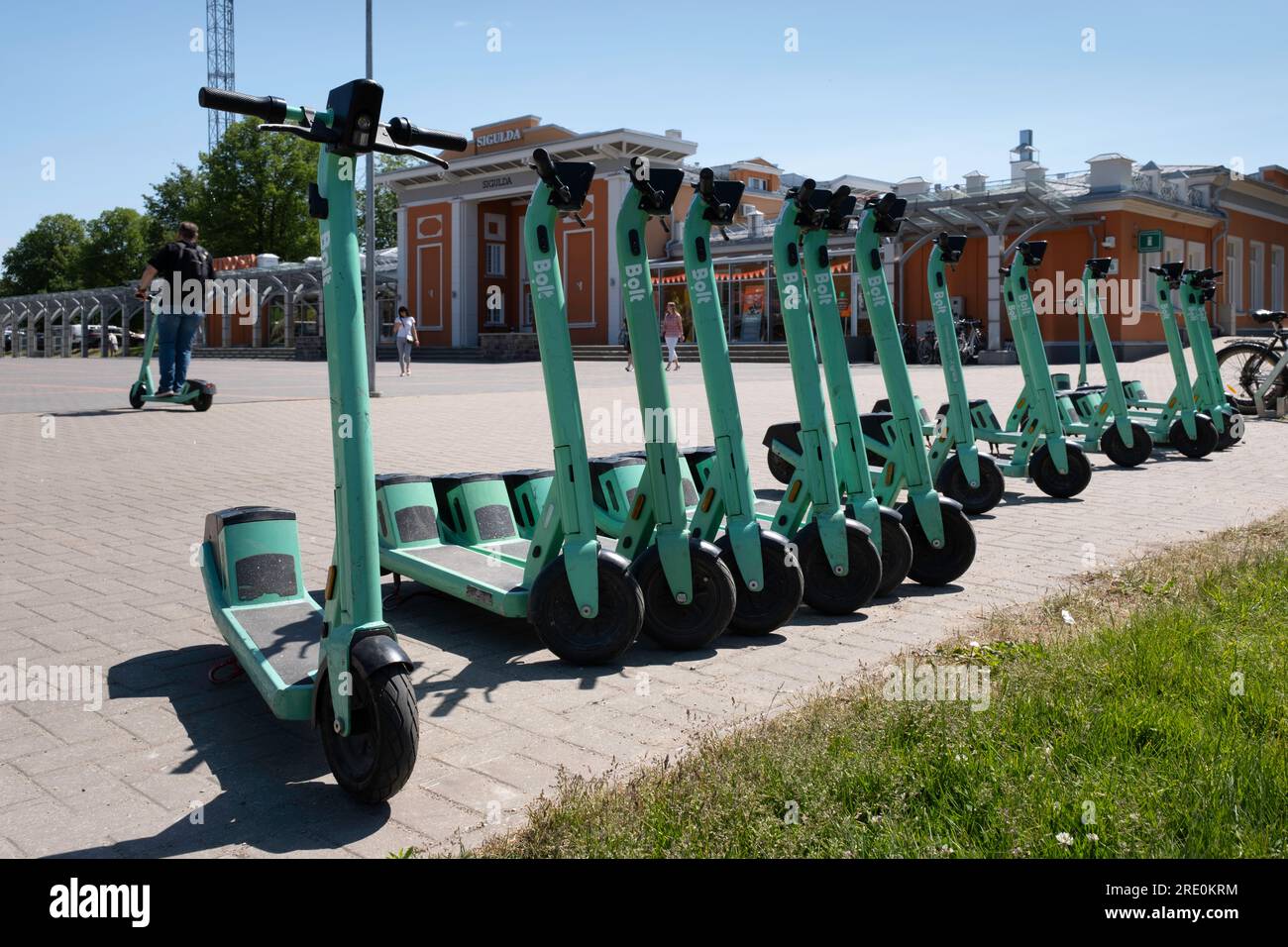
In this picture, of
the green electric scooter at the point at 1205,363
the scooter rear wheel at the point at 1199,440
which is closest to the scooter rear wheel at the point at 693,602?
the scooter rear wheel at the point at 1199,440

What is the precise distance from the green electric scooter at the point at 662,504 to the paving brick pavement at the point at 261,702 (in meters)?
0.17

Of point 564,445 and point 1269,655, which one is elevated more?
point 564,445

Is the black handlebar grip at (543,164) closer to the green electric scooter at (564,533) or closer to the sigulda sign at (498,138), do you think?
the green electric scooter at (564,533)

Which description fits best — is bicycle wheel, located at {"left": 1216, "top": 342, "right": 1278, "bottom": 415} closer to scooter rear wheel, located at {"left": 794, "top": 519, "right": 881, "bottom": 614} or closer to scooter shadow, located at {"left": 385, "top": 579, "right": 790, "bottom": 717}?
scooter rear wheel, located at {"left": 794, "top": 519, "right": 881, "bottom": 614}

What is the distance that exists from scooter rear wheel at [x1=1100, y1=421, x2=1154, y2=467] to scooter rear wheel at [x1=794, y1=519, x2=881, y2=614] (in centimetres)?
641

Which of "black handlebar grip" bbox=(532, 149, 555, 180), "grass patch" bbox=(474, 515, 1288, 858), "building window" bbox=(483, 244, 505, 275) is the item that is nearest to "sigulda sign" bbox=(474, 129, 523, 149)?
"building window" bbox=(483, 244, 505, 275)

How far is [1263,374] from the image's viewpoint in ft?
48.7

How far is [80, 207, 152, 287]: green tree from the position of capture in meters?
79.9

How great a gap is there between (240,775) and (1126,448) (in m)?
9.19

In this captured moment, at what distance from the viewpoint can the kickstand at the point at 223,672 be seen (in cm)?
408
